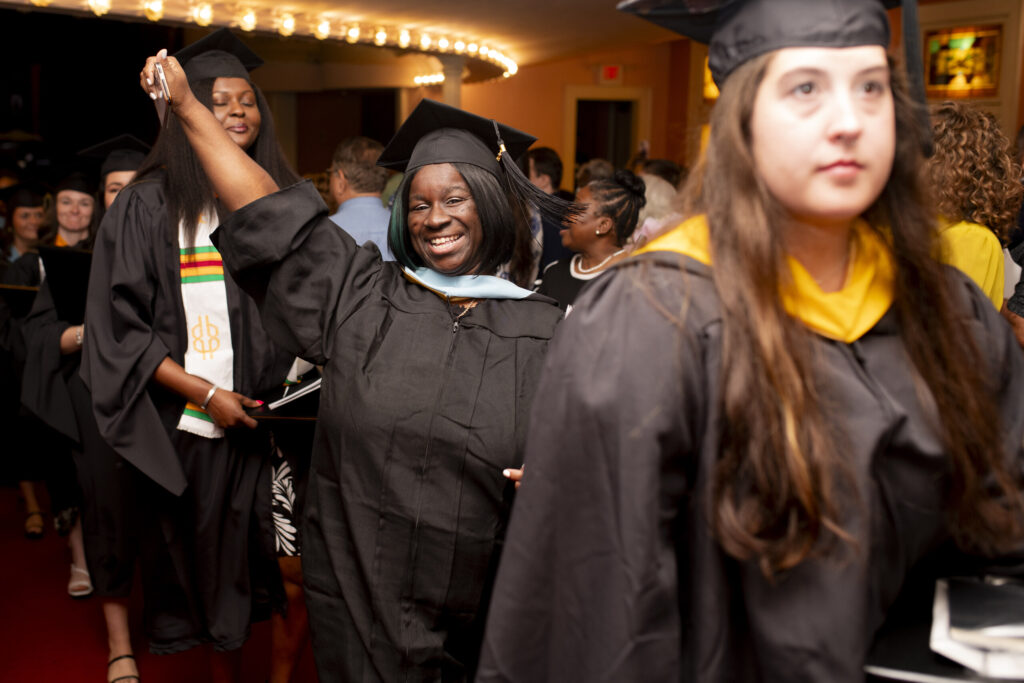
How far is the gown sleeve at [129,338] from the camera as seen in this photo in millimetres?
2406

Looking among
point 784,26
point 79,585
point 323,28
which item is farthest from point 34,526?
point 784,26

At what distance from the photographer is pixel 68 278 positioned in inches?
119

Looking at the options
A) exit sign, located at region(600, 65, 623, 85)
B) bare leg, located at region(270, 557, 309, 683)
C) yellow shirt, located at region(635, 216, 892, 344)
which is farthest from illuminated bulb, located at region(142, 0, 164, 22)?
exit sign, located at region(600, 65, 623, 85)

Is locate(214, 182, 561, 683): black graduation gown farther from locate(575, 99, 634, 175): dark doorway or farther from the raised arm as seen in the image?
locate(575, 99, 634, 175): dark doorway

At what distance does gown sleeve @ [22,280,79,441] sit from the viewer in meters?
3.21

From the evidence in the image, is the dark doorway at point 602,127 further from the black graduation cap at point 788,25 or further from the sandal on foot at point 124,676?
the black graduation cap at point 788,25

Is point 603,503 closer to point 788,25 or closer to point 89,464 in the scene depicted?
point 788,25

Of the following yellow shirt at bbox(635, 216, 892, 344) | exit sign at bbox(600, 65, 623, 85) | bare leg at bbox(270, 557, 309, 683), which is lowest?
bare leg at bbox(270, 557, 309, 683)

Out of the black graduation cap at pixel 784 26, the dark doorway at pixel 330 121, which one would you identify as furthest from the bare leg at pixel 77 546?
the dark doorway at pixel 330 121

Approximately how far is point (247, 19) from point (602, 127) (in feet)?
23.2

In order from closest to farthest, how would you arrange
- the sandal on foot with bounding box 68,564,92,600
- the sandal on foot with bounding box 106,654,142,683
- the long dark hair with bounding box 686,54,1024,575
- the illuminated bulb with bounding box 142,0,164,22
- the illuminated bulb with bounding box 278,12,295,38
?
the long dark hair with bounding box 686,54,1024,575
the sandal on foot with bounding box 106,654,142,683
the sandal on foot with bounding box 68,564,92,600
the illuminated bulb with bounding box 142,0,164,22
the illuminated bulb with bounding box 278,12,295,38

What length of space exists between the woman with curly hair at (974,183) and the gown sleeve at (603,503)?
162cm

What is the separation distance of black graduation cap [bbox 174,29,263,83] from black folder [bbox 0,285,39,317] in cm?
165

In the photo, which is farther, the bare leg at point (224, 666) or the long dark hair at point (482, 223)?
the bare leg at point (224, 666)
